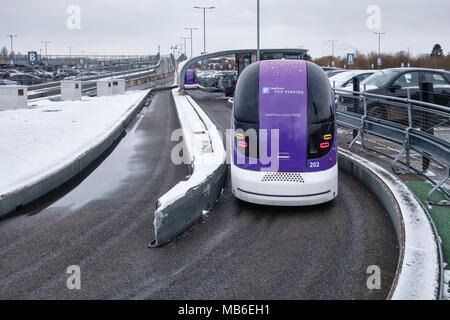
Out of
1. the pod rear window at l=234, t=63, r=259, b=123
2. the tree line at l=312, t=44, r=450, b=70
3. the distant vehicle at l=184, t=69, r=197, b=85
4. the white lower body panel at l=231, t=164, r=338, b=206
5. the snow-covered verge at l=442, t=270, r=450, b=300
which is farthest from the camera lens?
the tree line at l=312, t=44, r=450, b=70

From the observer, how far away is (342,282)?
460cm

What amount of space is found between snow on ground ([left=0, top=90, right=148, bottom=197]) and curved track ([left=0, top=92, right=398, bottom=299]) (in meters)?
1.18

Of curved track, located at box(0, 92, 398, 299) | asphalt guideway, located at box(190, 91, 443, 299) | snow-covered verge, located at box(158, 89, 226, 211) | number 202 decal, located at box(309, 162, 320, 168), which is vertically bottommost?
curved track, located at box(0, 92, 398, 299)

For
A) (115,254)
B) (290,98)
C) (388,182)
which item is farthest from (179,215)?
(388,182)

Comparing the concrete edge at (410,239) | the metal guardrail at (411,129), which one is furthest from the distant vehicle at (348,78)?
the concrete edge at (410,239)

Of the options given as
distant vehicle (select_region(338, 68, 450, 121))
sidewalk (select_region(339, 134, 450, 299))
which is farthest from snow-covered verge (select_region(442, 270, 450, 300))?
distant vehicle (select_region(338, 68, 450, 121))

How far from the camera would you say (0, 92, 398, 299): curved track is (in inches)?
179

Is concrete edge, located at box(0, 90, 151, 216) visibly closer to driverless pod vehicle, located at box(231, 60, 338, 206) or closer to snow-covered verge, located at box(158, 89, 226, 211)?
snow-covered verge, located at box(158, 89, 226, 211)

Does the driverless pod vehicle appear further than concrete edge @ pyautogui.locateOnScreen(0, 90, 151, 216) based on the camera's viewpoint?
No

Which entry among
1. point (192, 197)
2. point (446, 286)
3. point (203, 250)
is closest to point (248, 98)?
point (192, 197)

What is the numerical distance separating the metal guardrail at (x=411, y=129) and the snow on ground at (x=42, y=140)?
6.50 m

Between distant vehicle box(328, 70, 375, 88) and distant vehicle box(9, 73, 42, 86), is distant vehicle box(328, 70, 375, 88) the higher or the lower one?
the lower one
